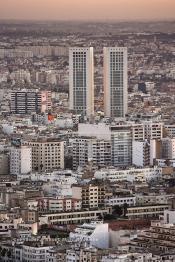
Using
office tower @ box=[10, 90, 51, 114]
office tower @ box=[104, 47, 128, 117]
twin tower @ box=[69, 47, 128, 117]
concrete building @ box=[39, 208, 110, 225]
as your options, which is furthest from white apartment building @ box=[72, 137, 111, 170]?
office tower @ box=[10, 90, 51, 114]

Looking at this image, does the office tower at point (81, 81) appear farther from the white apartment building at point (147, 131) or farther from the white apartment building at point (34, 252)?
the white apartment building at point (34, 252)

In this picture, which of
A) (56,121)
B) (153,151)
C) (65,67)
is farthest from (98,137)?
(65,67)

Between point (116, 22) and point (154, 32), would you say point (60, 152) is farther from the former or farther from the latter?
point (154, 32)

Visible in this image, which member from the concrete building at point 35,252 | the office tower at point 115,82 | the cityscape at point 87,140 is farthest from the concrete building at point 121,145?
the concrete building at point 35,252

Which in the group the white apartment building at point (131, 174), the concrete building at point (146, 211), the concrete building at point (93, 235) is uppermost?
the concrete building at point (93, 235)

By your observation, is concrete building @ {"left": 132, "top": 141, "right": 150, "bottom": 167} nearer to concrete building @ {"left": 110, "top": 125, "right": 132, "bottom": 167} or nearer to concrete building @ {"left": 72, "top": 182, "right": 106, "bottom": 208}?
concrete building @ {"left": 110, "top": 125, "right": 132, "bottom": 167}

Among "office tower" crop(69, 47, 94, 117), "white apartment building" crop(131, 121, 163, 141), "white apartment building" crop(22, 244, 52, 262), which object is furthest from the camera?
"office tower" crop(69, 47, 94, 117)

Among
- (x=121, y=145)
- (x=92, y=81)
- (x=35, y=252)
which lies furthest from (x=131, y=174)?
(x=92, y=81)
